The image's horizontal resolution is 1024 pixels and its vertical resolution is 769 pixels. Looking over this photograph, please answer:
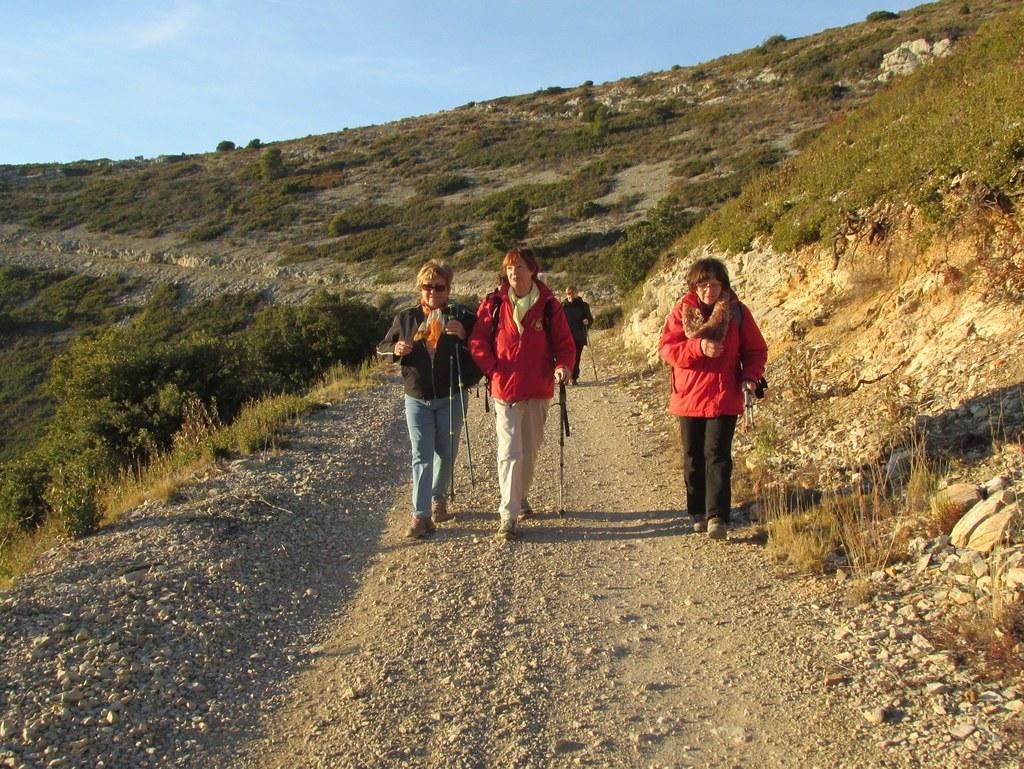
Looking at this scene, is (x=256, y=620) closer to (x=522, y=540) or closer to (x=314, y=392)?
(x=522, y=540)

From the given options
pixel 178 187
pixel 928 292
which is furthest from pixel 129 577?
pixel 178 187

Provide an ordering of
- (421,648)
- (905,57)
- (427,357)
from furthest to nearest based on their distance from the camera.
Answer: (905,57) → (427,357) → (421,648)

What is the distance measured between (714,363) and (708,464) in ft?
2.49

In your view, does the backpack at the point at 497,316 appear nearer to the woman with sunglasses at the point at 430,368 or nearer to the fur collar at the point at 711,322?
the woman with sunglasses at the point at 430,368

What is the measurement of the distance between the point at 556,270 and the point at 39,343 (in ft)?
79.1

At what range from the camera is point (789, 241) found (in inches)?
425

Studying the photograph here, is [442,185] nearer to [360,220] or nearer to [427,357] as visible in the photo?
[360,220]

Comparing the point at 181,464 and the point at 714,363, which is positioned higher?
the point at 714,363

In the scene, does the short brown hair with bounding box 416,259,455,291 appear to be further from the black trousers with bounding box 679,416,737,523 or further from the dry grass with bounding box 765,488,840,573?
the dry grass with bounding box 765,488,840,573

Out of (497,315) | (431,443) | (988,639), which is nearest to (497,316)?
(497,315)

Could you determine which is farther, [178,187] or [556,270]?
[178,187]

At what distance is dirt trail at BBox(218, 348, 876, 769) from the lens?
3.31 meters

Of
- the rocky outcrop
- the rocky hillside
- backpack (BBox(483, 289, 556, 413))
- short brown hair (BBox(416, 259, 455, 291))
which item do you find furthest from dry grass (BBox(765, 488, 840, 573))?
the rocky outcrop

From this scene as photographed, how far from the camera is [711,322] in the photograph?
5.44m
